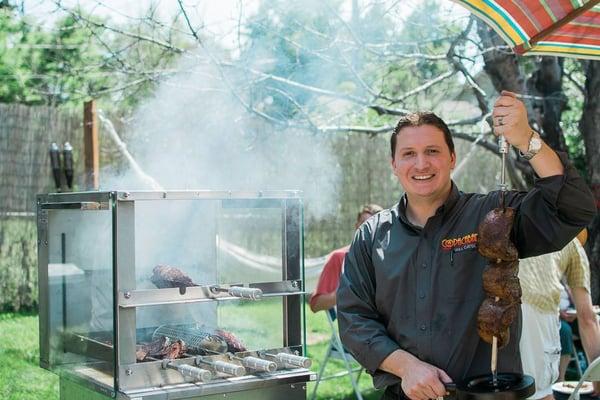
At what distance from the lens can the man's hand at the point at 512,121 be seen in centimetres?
227

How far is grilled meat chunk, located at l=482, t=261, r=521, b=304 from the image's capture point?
2.28 meters

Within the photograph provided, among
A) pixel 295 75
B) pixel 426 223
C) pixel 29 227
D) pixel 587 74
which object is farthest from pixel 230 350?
pixel 29 227

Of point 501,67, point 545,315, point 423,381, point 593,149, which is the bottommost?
point 545,315

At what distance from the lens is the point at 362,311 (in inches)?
102

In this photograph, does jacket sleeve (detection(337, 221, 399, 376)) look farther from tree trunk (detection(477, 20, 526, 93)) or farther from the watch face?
tree trunk (detection(477, 20, 526, 93))

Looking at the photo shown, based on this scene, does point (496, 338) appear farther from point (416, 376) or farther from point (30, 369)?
point (30, 369)

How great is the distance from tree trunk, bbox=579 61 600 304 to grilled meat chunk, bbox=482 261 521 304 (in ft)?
16.5

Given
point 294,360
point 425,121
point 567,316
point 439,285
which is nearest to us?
point 439,285

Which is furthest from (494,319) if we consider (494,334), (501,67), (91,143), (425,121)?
(91,143)

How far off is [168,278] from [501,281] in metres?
1.41

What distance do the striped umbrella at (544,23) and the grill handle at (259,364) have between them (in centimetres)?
162

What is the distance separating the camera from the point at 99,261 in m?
3.05

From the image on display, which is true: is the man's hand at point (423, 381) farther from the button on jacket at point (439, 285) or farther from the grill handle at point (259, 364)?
the grill handle at point (259, 364)

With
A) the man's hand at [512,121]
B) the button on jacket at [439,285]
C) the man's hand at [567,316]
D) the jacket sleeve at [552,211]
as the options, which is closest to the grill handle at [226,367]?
the button on jacket at [439,285]
